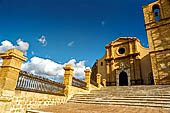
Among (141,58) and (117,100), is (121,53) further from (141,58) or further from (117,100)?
(117,100)

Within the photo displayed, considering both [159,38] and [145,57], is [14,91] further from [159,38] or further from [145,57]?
[145,57]

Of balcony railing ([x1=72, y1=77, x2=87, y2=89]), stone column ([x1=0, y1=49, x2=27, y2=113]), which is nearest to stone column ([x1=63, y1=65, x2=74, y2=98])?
balcony railing ([x1=72, y1=77, x2=87, y2=89])

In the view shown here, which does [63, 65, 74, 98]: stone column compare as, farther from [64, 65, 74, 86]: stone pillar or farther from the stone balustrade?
the stone balustrade

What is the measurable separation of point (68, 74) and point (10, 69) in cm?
428

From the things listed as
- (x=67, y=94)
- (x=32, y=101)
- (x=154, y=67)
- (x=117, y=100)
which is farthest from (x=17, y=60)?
(x=154, y=67)

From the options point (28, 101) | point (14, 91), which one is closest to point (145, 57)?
point (28, 101)

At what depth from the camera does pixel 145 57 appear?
16156mm

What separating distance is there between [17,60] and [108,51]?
695 inches

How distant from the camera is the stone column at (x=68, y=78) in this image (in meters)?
7.68

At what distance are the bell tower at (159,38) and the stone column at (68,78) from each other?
10.4 meters

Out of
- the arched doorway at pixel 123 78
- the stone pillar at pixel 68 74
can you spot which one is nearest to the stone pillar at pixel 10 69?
the stone pillar at pixel 68 74

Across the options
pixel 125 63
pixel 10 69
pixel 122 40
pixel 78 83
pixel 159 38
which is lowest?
pixel 78 83

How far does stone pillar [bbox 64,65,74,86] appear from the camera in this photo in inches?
310

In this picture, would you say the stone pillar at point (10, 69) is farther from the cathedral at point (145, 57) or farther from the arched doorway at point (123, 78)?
the arched doorway at point (123, 78)
